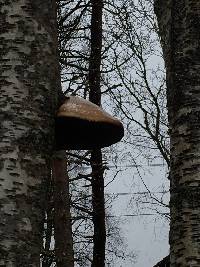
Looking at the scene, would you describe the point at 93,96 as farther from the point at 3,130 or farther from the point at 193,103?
the point at 3,130

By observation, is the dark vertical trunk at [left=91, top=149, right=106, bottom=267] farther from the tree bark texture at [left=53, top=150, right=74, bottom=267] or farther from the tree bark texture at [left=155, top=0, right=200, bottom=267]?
the tree bark texture at [left=155, top=0, right=200, bottom=267]

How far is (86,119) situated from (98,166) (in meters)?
9.91

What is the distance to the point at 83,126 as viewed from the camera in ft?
5.94

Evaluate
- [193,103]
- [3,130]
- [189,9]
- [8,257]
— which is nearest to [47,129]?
[3,130]

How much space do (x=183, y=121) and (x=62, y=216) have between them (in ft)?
16.8

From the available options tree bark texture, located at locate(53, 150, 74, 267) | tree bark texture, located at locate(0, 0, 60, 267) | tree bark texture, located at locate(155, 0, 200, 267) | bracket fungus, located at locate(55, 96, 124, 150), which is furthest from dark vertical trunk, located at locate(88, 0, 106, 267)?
tree bark texture, located at locate(0, 0, 60, 267)

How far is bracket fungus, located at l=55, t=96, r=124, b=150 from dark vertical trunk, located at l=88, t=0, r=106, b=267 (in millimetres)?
9155

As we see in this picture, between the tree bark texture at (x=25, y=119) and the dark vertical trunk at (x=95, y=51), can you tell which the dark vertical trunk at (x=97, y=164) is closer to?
the dark vertical trunk at (x=95, y=51)

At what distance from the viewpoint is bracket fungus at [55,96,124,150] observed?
5.53 ft

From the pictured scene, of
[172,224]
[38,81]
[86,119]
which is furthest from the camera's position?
[172,224]

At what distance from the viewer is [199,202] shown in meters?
3.49

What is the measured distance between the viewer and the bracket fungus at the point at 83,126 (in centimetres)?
169

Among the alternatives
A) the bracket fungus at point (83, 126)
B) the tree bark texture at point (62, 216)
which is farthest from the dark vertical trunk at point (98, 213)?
the bracket fungus at point (83, 126)

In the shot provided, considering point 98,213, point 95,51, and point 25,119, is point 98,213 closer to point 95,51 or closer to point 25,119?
point 95,51
